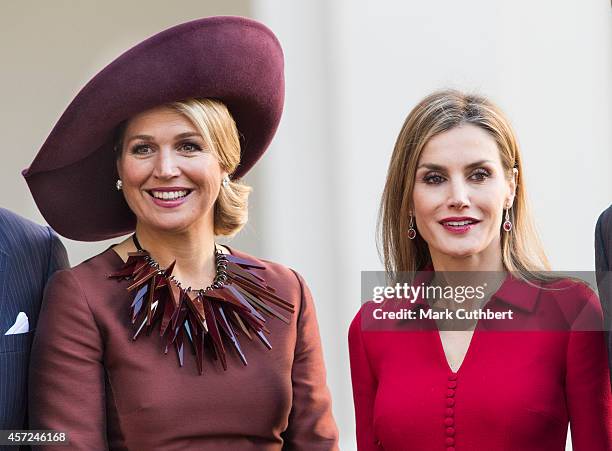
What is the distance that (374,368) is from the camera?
278cm

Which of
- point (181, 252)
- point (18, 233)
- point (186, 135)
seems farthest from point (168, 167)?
point (18, 233)

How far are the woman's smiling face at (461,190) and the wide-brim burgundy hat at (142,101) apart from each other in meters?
0.43

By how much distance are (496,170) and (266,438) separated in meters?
0.82

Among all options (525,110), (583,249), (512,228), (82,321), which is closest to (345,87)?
(525,110)

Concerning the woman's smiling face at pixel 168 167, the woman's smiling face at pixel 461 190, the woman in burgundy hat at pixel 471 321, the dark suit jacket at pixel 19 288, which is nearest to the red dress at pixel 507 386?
the woman in burgundy hat at pixel 471 321

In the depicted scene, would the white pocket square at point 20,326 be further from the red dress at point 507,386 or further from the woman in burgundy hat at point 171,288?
the red dress at point 507,386

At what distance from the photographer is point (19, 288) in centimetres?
262

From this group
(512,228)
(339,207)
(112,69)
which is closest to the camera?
(112,69)

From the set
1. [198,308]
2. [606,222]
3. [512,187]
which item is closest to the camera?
[606,222]

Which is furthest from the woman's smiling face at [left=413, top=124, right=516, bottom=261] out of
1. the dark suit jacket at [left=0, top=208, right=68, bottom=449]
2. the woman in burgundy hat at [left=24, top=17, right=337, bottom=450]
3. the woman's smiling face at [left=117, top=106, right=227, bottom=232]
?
the dark suit jacket at [left=0, top=208, right=68, bottom=449]

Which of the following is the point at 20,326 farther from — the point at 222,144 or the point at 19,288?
the point at 222,144

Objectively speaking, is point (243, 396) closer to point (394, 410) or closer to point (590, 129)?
point (394, 410)

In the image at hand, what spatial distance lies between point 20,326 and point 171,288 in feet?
1.19

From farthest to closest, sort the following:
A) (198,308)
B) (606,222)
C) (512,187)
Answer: (512,187) < (198,308) < (606,222)
